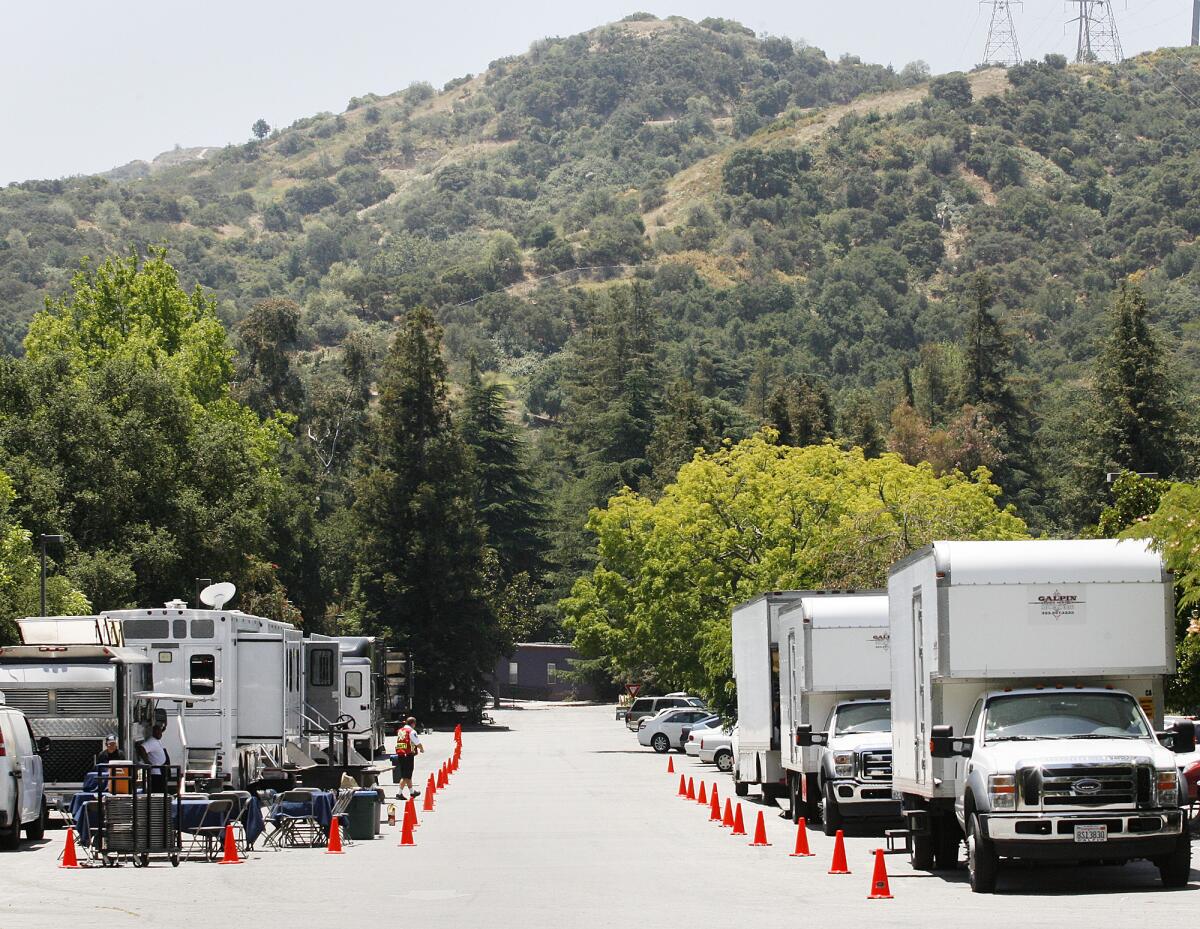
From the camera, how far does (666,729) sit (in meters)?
59.1

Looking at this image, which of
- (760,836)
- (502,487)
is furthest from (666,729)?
(502,487)

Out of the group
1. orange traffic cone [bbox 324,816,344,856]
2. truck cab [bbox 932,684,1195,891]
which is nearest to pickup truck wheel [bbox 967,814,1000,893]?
truck cab [bbox 932,684,1195,891]

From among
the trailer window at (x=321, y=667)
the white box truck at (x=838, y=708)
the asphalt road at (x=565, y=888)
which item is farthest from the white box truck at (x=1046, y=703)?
the trailer window at (x=321, y=667)

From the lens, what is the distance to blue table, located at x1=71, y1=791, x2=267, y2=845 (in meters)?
21.4

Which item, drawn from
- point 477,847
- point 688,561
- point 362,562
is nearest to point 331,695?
point 477,847

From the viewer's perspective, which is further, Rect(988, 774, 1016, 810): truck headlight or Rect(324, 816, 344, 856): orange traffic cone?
Rect(324, 816, 344, 856): orange traffic cone

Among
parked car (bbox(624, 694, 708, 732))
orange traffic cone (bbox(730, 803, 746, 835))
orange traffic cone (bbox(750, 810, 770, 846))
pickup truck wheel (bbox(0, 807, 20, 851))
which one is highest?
pickup truck wheel (bbox(0, 807, 20, 851))

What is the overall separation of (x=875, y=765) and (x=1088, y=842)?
7.93m

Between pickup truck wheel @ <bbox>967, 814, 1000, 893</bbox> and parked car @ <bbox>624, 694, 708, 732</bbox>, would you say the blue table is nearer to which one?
pickup truck wheel @ <bbox>967, 814, 1000, 893</bbox>

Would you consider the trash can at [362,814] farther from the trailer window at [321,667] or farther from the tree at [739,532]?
the tree at [739,532]

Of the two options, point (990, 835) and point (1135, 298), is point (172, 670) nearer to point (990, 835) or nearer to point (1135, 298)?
point (990, 835)

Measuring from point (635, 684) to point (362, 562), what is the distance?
17442 millimetres

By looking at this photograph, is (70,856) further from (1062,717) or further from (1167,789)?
(1167,789)

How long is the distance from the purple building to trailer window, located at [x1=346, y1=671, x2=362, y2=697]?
7594 cm
